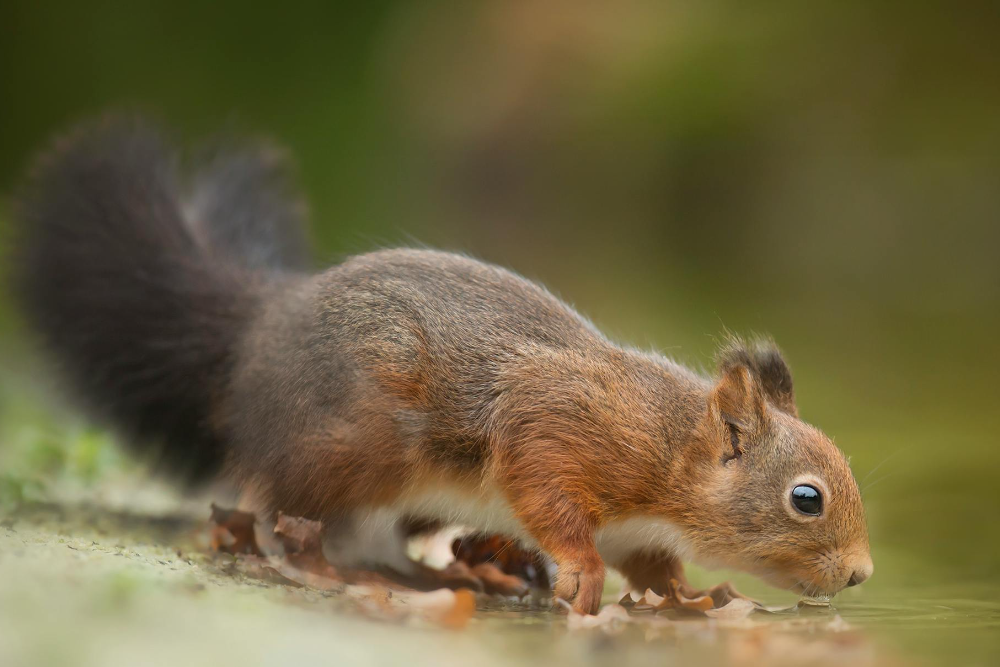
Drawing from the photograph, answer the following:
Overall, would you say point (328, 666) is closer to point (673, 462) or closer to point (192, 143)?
point (673, 462)

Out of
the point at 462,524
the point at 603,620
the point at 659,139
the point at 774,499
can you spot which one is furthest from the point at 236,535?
the point at 659,139

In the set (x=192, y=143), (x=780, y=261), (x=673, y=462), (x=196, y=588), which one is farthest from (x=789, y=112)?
(x=196, y=588)

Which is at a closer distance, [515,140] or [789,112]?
[789,112]

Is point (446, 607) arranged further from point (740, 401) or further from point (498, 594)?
point (740, 401)

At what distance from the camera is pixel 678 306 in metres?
11.4

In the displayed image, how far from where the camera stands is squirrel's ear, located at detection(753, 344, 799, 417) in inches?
144

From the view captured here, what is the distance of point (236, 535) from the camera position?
3.64 metres

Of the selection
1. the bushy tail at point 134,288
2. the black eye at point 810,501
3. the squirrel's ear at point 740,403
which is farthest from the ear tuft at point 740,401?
the bushy tail at point 134,288

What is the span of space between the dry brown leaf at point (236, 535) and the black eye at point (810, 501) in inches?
69.7

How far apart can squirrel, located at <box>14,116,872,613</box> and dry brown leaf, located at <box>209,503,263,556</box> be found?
7 centimetres

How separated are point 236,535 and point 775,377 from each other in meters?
1.93

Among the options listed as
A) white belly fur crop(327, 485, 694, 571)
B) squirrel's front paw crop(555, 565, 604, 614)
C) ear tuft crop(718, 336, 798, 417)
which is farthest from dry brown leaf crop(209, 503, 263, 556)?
ear tuft crop(718, 336, 798, 417)

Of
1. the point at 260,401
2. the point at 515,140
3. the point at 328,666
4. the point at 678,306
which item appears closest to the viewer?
the point at 328,666

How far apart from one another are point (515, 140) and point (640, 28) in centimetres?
356
